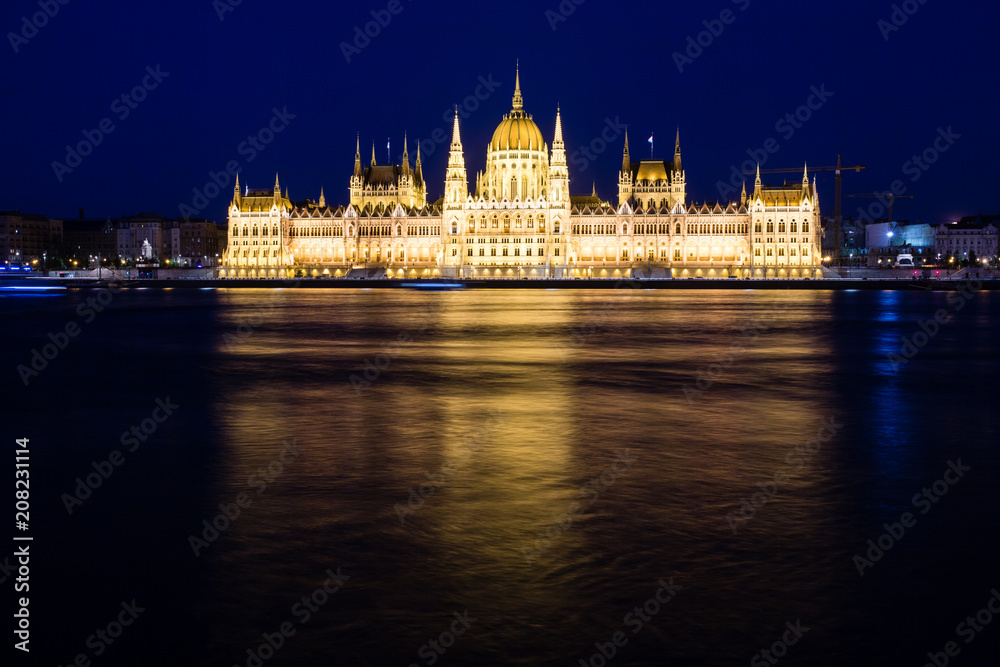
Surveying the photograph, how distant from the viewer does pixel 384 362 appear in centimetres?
2752

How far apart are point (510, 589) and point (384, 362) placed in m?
19.8

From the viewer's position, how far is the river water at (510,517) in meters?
7.38

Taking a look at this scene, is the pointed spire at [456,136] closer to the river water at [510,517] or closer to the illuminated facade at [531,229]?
the illuminated facade at [531,229]

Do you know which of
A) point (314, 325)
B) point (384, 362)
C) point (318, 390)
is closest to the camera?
point (318, 390)

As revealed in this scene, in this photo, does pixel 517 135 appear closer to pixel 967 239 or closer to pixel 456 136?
pixel 456 136

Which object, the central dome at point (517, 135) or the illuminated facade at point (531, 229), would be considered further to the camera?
the central dome at point (517, 135)

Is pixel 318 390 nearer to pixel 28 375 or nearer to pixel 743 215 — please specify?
pixel 28 375

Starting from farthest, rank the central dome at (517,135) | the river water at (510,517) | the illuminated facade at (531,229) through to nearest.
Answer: the central dome at (517,135), the illuminated facade at (531,229), the river water at (510,517)


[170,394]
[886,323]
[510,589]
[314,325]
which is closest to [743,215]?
[886,323]

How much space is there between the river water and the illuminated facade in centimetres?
12112

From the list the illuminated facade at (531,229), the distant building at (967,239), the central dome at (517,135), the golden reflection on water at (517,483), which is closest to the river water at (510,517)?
the golden reflection on water at (517,483)

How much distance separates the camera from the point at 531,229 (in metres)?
144

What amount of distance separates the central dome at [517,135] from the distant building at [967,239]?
93256mm

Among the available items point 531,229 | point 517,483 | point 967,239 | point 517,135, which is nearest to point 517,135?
point 517,135
